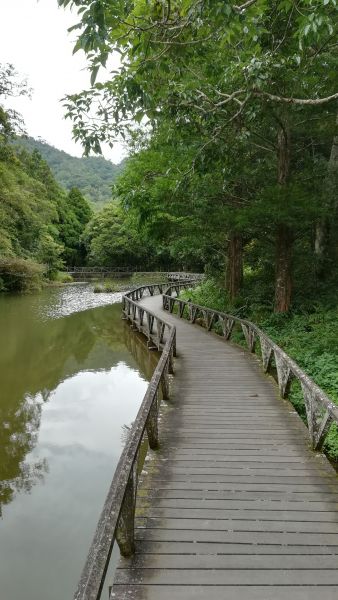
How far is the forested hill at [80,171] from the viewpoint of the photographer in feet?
395

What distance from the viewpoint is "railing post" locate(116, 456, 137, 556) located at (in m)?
3.07

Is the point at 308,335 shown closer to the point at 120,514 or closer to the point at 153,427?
the point at 153,427

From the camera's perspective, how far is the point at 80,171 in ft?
449

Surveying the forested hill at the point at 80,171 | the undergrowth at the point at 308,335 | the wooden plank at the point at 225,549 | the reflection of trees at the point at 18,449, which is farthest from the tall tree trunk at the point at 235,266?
the forested hill at the point at 80,171

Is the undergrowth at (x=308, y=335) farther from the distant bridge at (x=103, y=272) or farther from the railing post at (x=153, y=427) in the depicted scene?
the distant bridge at (x=103, y=272)

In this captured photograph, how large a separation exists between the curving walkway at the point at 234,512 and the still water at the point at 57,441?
1.46 meters

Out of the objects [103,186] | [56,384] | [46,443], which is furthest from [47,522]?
[103,186]

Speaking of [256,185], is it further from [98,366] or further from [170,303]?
[170,303]

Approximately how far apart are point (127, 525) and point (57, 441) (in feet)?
16.7

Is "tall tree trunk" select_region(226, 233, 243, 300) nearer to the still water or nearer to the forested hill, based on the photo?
the still water

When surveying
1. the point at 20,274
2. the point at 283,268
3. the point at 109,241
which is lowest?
the point at 20,274

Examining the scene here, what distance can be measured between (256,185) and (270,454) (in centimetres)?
855

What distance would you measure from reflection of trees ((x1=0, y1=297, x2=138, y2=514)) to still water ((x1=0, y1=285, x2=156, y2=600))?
3cm

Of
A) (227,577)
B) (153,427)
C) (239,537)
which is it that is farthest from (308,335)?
(227,577)
